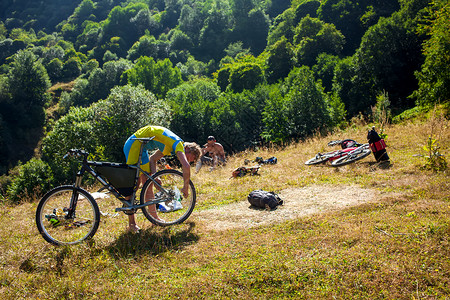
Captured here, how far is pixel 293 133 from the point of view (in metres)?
29.0

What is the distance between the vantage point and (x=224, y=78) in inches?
2333

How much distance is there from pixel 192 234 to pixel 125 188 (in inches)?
53.8

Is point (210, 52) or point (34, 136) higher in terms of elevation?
point (210, 52)

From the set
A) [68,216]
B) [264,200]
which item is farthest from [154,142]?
[264,200]

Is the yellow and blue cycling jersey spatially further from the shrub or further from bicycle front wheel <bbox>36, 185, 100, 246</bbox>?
the shrub

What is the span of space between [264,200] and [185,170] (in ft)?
6.27

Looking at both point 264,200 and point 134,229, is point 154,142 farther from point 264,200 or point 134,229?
point 264,200

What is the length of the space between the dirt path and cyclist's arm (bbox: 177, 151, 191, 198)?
771mm

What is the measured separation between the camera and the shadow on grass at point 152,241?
4.71 metres

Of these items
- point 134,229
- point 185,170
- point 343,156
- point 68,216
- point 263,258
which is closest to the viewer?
point 263,258

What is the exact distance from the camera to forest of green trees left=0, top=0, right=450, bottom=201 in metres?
26.8

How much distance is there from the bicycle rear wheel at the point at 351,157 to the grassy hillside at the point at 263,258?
251 cm

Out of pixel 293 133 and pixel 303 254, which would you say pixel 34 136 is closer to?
pixel 293 133

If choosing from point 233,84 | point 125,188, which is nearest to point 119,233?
point 125,188
